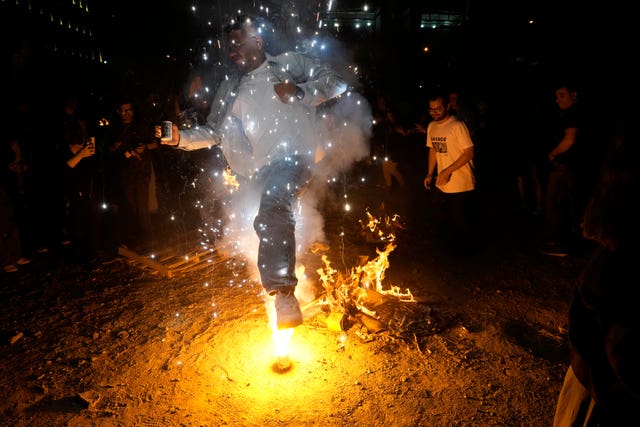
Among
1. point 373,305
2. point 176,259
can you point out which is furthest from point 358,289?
point 176,259

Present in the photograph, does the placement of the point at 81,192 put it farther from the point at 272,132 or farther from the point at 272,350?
the point at 272,350

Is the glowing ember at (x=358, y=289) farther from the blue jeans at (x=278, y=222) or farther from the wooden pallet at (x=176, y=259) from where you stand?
the wooden pallet at (x=176, y=259)

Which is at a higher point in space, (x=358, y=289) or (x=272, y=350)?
(x=358, y=289)

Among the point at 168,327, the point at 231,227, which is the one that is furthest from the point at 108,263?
the point at 168,327

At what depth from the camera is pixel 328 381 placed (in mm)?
3307

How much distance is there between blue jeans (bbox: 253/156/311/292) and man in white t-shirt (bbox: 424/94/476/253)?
248 cm

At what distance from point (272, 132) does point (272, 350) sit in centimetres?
204

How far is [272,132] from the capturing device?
3.79 metres

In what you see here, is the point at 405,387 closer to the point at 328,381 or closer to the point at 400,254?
the point at 328,381

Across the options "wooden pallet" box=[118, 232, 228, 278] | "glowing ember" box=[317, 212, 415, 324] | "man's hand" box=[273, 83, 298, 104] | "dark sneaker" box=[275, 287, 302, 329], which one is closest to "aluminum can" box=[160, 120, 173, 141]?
"man's hand" box=[273, 83, 298, 104]

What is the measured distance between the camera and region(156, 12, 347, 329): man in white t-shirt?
3.51 meters

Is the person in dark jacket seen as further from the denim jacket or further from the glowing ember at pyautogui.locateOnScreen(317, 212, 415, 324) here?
the denim jacket

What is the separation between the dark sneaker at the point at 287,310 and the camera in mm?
3338

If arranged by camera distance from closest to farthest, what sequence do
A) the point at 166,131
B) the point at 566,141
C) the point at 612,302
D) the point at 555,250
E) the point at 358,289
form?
1. the point at 612,302
2. the point at 166,131
3. the point at 358,289
4. the point at 566,141
5. the point at 555,250
